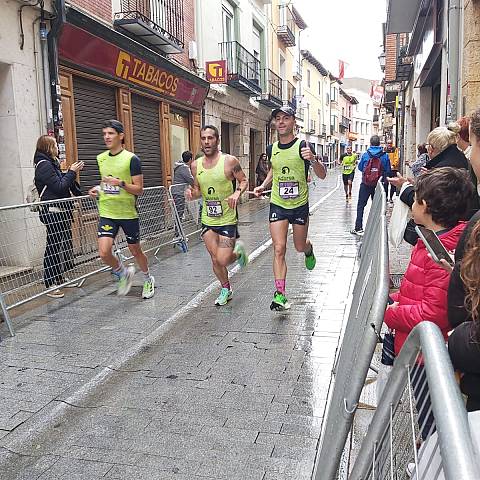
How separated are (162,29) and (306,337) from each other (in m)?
8.46

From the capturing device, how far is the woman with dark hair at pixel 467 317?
158cm

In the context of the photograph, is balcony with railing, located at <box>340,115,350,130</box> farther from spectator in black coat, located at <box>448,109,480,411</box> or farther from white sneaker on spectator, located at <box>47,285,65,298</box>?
spectator in black coat, located at <box>448,109,480,411</box>

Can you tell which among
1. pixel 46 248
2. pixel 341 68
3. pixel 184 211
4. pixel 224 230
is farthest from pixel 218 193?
pixel 341 68

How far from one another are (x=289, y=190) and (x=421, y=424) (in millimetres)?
3866

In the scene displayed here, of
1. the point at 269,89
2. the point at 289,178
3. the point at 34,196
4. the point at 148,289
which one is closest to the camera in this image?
the point at 289,178

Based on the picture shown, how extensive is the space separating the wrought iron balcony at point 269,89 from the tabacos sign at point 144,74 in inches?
321

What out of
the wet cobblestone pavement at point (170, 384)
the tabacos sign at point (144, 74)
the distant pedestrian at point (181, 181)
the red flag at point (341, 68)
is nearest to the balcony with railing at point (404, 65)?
the tabacos sign at point (144, 74)

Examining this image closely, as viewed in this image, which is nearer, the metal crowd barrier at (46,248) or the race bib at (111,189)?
the metal crowd barrier at (46,248)

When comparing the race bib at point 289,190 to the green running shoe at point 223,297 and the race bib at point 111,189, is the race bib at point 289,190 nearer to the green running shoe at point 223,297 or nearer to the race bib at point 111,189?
the green running shoe at point 223,297

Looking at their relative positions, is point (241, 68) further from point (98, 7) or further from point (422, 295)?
point (422, 295)

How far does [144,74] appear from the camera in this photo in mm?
10406

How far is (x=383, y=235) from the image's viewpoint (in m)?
2.05

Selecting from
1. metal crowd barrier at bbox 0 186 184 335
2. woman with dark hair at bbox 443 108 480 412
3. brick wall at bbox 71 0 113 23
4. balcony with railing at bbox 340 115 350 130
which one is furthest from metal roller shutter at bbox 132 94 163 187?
balcony with railing at bbox 340 115 350 130

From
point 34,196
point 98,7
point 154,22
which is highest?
point 154,22
